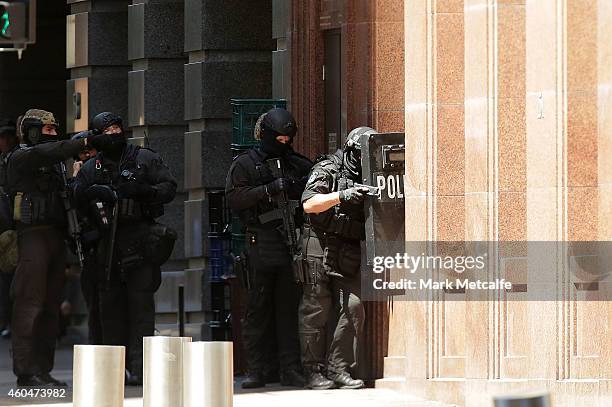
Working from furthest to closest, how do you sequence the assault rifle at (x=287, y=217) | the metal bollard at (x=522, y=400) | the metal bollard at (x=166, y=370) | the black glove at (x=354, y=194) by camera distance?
the assault rifle at (x=287, y=217) → the black glove at (x=354, y=194) → the metal bollard at (x=166, y=370) → the metal bollard at (x=522, y=400)

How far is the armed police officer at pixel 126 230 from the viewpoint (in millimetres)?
15805

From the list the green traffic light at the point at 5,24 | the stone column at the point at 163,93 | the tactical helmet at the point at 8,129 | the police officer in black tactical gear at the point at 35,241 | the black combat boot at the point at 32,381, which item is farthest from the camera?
the stone column at the point at 163,93

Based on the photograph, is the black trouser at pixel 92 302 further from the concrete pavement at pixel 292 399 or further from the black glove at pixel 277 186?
the black glove at pixel 277 186

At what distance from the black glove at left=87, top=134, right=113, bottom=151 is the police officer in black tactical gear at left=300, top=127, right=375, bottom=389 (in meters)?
1.90

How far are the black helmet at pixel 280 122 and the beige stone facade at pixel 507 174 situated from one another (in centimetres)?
111

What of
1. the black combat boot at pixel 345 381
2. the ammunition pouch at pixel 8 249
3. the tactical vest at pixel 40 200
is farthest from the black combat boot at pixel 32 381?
the black combat boot at pixel 345 381

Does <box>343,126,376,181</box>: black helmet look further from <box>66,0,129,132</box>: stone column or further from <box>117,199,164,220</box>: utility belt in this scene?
<box>66,0,129,132</box>: stone column

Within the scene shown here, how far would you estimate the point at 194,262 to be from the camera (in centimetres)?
2139

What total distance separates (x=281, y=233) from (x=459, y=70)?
202 centimetres

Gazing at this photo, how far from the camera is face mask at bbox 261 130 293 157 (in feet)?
50.7

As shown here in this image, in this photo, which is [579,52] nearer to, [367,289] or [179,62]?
[367,289]

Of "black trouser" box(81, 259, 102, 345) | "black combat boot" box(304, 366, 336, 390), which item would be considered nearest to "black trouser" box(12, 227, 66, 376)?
"black trouser" box(81, 259, 102, 345)

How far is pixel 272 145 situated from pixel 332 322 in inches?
57.5

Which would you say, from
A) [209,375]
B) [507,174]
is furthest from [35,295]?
[209,375]
